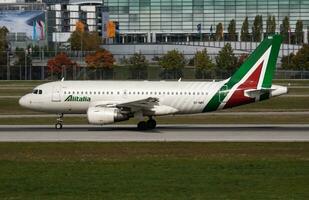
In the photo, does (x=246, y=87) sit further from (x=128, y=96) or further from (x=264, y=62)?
(x=128, y=96)

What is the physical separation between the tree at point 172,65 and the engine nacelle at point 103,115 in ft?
255

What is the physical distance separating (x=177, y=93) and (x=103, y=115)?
5.19 meters

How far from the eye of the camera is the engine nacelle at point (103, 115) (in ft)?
148

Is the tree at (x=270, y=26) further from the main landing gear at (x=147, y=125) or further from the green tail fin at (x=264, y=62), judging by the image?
the main landing gear at (x=147, y=125)

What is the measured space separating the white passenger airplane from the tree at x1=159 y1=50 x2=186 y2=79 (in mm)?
75029

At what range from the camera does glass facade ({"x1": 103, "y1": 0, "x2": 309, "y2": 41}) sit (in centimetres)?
18025

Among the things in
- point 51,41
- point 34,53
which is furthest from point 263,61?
point 51,41

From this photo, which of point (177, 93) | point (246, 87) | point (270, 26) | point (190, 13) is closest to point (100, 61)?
point (270, 26)

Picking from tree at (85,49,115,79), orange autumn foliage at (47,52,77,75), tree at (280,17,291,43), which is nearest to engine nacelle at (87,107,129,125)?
orange autumn foliage at (47,52,77,75)

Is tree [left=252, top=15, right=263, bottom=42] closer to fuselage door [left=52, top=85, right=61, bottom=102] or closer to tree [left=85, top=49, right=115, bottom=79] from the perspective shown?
tree [left=85, top=49, right=115, bottom=79]

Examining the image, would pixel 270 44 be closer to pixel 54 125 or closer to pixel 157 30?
pixel 54 125

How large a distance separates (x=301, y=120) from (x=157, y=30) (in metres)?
134

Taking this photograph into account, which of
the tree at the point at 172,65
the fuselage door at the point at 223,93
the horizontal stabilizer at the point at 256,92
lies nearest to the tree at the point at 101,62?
the tree at the point at 172,65
